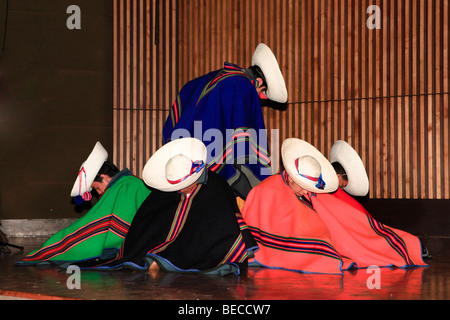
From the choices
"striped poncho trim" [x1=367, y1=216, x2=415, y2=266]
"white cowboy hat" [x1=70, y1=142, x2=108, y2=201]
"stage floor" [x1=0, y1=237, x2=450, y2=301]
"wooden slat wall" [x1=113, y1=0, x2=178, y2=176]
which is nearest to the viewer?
"stage floor" [x1=0, y1=237, x2=450, y2=301]

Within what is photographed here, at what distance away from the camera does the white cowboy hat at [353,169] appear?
15.9 ft

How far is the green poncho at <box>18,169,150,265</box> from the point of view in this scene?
4.60m

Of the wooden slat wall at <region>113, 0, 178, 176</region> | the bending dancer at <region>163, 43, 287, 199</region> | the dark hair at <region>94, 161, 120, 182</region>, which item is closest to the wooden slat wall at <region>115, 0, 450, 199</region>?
the wooden slat wall at <region>113, 0, 178, 176</region>

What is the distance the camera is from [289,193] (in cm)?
441

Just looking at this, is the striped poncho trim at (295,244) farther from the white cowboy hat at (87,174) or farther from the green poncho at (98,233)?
the white cowboy hat at (87,174)

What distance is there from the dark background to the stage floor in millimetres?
3141

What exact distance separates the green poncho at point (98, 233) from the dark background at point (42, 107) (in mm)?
2894

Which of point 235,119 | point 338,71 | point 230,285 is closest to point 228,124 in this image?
point 235,119

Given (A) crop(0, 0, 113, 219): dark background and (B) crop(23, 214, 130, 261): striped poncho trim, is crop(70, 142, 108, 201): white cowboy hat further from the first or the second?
(A) crop(0, 0, 113, 219): dark background

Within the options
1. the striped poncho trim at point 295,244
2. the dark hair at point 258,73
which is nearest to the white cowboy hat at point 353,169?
the dark hair at point 258,73

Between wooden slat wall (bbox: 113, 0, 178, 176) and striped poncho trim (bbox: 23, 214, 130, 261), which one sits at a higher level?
wooden slat wall (bbox: 113, 0, 178, 176)

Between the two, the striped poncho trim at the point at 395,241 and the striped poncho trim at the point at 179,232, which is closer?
the striped poncho trim at the point at 179,232
